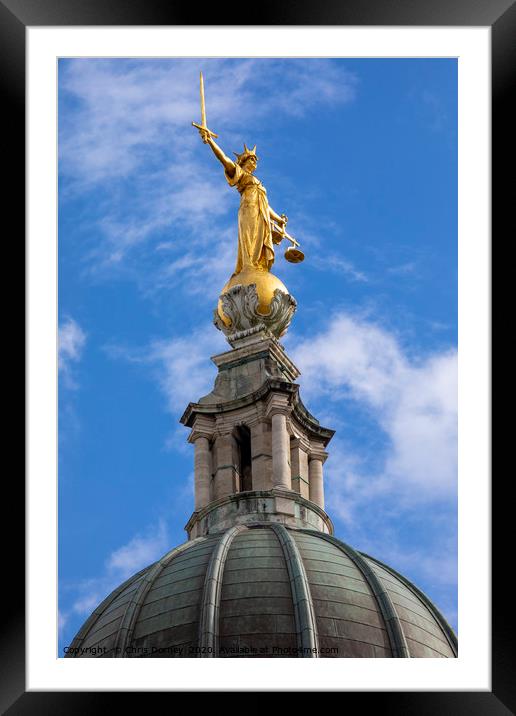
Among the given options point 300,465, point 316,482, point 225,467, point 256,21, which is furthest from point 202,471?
point 256,21

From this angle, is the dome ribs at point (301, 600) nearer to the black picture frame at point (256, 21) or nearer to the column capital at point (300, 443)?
the column capital at point (300, 443)

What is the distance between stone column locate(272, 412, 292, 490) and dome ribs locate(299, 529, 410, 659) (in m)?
4.78

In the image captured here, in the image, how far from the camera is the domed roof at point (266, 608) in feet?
133

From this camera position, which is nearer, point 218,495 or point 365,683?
point 365,683

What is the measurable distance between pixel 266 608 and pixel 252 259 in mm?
21159

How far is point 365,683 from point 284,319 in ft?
132

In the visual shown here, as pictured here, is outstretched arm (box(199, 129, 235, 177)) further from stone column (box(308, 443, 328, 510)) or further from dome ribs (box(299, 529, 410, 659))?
dome ribs (box(299, 529, 410, 659))

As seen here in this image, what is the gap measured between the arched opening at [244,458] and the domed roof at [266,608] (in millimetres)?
7990

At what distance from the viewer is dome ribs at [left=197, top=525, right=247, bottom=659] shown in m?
40.1

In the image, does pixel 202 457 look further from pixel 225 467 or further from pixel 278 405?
pixel 278 405
